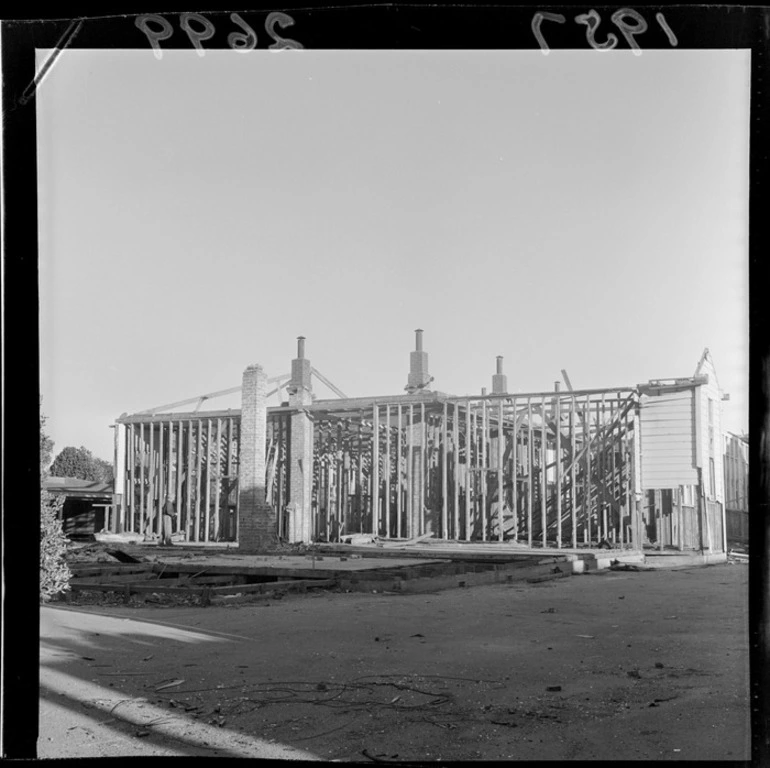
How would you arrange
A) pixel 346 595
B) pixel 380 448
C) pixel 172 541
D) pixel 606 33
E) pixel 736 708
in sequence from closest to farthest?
pixel 606 33 < pixel 736 708 < pixel 346 595 < pixel 172 541 < pixel 380 448

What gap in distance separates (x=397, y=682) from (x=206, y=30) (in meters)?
4.42

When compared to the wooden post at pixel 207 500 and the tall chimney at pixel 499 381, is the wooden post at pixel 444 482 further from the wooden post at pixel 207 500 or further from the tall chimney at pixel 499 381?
the wooden post at pixel 207 500

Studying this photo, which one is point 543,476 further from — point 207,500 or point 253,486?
point 207,500

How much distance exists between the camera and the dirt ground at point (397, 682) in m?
4.98

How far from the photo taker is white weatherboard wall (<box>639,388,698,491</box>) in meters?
21.3

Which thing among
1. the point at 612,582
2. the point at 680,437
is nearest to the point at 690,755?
the point at 612,582

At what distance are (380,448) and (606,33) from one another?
70.5 feet

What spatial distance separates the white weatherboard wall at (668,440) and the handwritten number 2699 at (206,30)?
18.2m

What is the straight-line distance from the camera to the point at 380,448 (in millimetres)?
25484

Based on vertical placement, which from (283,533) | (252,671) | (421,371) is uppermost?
(421,371)

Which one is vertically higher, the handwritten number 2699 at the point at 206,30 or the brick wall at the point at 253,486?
the handwritten number 2699 at the point at 206,30

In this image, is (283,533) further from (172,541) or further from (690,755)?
(690,755)

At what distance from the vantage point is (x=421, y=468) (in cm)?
2442

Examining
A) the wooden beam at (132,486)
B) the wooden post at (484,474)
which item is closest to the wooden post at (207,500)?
the wooden beam at (132,486)
